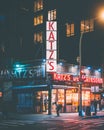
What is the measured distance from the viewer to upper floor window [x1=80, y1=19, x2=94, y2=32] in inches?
2665

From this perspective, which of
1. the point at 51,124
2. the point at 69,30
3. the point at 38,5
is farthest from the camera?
the point at 38,5

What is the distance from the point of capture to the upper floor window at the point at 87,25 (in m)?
67.7

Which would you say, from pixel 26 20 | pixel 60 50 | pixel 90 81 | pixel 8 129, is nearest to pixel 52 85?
pixel 90 81

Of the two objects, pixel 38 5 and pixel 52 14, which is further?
pixel 38 5

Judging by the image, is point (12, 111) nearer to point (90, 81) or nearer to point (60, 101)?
point (60, 101)

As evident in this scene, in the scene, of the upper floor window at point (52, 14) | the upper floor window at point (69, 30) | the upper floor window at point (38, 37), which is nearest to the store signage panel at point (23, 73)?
the upper floor window at point (69, 30)

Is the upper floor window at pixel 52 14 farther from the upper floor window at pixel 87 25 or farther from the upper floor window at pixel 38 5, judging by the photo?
the upper floor window at pixel 87 25

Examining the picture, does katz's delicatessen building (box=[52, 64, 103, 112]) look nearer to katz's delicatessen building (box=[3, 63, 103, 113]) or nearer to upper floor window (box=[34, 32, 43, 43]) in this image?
katz's delicatessen building (box=[3, 63, 103, 113])

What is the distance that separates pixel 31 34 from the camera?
78500mm

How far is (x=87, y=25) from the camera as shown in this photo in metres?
68.4

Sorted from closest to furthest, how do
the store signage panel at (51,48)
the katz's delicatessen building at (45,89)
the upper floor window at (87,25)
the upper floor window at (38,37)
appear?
the store signage panel at (51,48) < the katz's delicatessen building at (45,89) < the upper floor window at (87,25) < the upper floor window at (38,37)

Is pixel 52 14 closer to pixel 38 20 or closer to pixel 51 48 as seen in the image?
pixel 38 20

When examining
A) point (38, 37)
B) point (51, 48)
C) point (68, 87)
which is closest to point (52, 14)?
point (38, 37)

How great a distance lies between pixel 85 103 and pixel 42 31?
30315 mm
